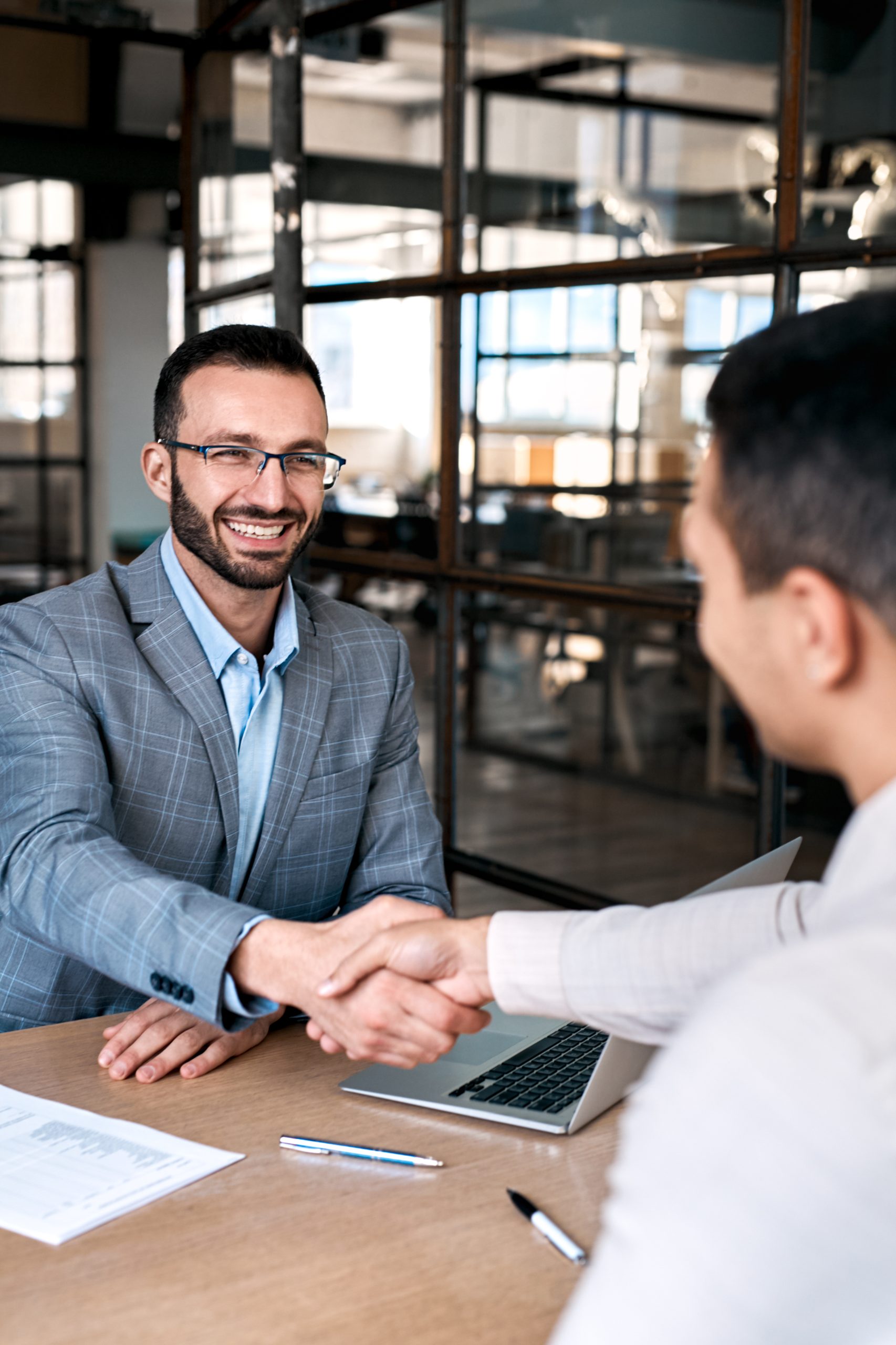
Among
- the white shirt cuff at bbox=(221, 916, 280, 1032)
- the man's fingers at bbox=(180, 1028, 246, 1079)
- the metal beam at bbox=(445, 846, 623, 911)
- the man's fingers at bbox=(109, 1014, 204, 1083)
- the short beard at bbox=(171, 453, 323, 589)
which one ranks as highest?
the short beard at bbox=(171, 453, 323, 589)

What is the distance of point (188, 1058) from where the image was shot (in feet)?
4.34

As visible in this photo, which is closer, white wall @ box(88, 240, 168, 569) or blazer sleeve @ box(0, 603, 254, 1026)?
blazer sleeve @ box(0, 603, 254, 1026)

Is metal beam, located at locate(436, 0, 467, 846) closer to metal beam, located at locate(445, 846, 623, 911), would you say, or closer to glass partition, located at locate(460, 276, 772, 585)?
metal beam, located at locate(445, 846, 623, 911)

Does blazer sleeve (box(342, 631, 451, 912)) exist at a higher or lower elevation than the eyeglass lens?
lower

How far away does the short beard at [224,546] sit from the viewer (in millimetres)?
1749

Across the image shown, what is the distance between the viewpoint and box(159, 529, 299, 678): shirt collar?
1.71m

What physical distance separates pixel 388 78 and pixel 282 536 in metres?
8.11

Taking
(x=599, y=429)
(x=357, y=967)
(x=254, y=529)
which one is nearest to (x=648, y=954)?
(x=357, y=967)

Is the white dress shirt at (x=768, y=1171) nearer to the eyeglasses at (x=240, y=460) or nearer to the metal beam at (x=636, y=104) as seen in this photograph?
the eyeglasses at (x=240, y=460)

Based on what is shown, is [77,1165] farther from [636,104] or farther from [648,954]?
[636,104]

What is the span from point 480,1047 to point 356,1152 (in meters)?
0.28

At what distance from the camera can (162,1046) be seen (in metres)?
1.31

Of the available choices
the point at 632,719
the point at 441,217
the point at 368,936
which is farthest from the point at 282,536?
the point at 632,719

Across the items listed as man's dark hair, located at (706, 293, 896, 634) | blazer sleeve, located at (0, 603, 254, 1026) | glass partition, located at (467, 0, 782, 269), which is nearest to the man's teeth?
blazer sleeve, located at (0, 603, 254, 1026)
